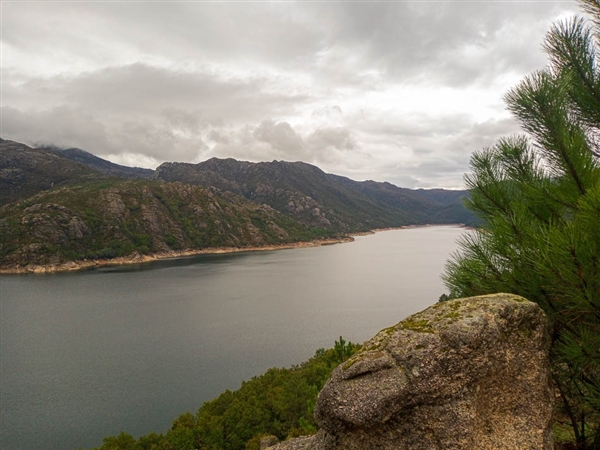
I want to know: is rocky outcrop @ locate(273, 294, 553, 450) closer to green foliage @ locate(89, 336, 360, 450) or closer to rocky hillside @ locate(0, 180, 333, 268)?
green foliage @ locate(89, 336, 360, 450)

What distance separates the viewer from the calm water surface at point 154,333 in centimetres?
3291

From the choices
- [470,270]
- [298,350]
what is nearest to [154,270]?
[298,350]

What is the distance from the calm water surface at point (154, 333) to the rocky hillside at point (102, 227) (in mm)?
22905

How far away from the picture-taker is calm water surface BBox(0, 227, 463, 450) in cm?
3291

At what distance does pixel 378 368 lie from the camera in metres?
5.43

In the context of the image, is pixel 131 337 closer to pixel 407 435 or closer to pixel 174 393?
pixel 174 393

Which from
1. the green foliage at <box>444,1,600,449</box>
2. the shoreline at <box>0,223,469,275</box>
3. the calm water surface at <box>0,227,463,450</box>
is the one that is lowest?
the calm water surface at <box>0,227,463,450</box>

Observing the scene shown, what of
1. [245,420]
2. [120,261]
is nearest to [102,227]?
[120,261]

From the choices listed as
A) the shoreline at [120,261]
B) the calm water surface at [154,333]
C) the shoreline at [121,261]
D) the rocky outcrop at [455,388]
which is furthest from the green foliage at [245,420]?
the shoreline at [121,261]

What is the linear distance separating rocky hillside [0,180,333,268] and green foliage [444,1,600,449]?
153 metres

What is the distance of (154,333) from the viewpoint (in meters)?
56.5

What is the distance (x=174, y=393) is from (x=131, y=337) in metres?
22.7

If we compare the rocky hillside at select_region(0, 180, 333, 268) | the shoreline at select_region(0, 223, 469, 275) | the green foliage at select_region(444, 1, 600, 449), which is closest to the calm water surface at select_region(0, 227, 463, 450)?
the shoreline at select_region(0, 223, 469, 275)

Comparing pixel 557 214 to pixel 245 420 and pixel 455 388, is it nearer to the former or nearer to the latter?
A: pixel 455 388
